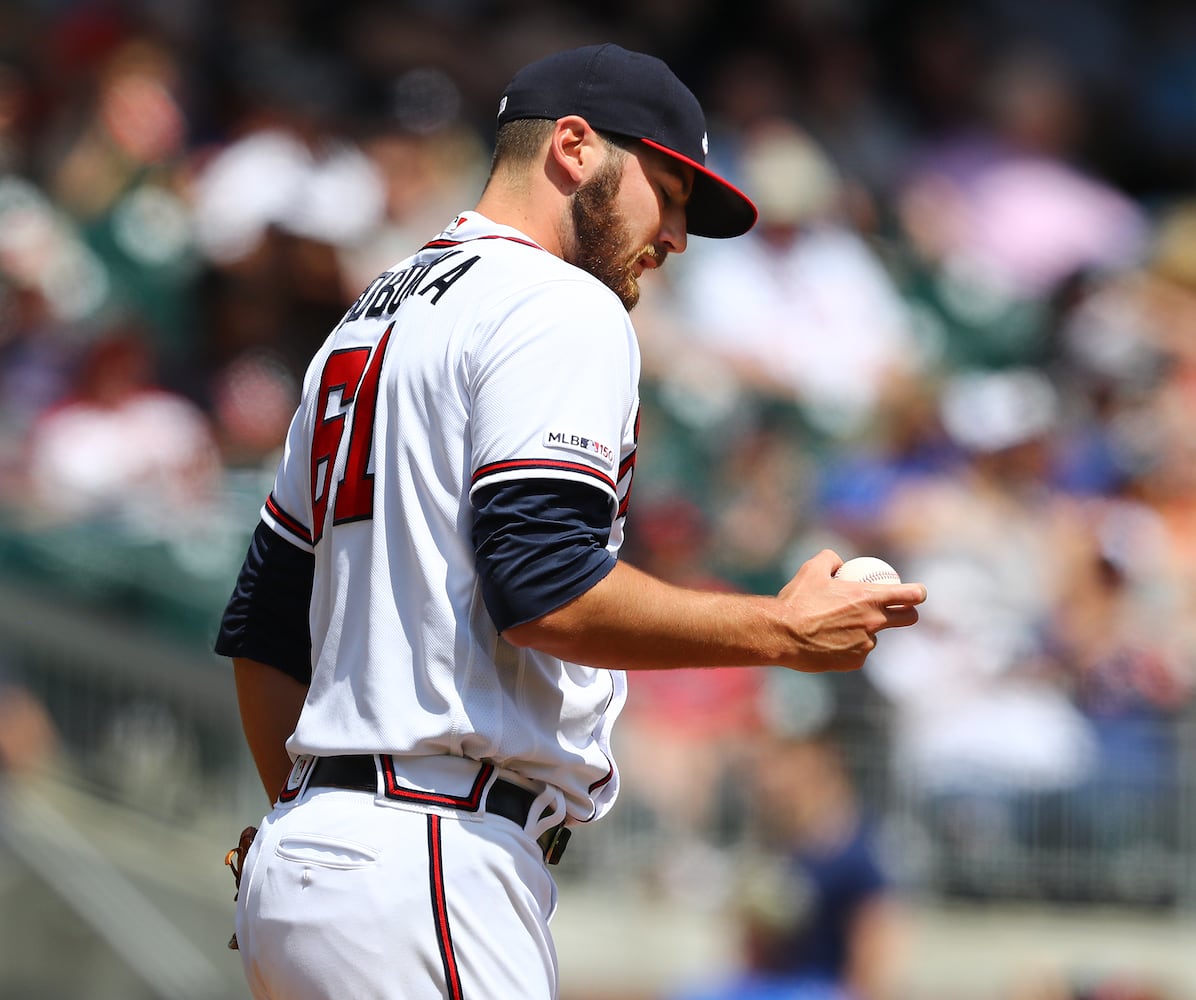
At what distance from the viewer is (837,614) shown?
2.51 meters

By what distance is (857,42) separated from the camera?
40.6 feet

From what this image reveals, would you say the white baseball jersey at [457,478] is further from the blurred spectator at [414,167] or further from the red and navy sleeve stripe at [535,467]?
the blurred spectator at [414,167]

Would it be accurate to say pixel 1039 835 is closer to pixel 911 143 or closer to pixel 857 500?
pixel 857 500

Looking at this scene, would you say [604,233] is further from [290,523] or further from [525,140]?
[290,523]

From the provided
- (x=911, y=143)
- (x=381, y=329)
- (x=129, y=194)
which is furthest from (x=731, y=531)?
(x=381, y=329)

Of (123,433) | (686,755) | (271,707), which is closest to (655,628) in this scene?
(271,707)

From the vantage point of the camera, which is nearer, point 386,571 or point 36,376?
point 386,571

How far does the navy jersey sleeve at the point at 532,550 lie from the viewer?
2.33 m

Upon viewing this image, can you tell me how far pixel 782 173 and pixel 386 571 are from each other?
8330 mm

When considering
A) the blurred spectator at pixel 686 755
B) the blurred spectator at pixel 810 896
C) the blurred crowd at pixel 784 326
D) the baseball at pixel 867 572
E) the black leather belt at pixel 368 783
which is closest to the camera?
the black leather belt at pixel 368 783

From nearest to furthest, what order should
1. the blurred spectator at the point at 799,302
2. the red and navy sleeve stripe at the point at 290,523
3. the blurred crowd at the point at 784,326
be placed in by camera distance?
the red and navy sleeve stripe at the point at 290,523 < the blurred crowd at the point at 784,326 < the blurred spectator at the point at 799,302

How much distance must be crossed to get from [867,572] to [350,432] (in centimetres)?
79

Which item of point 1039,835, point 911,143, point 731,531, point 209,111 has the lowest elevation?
point 1039,835

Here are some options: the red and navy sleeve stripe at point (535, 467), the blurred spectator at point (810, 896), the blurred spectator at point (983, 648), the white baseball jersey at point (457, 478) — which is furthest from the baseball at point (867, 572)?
the blurred spectator at point (983, 648)
